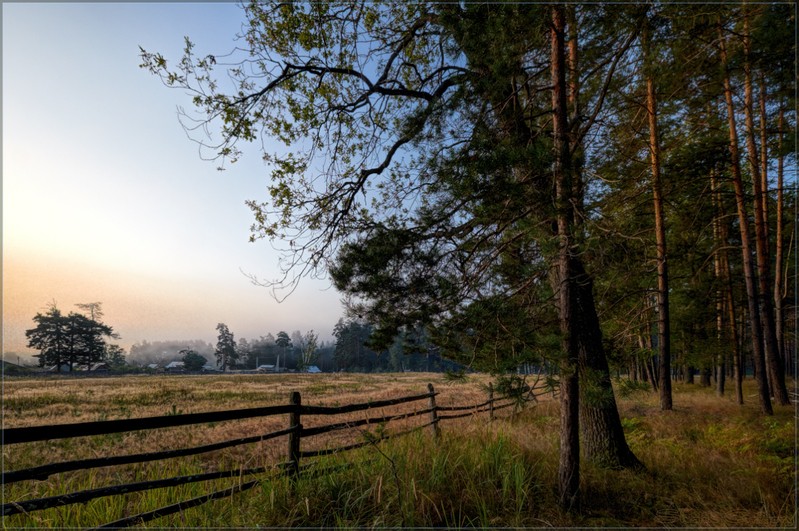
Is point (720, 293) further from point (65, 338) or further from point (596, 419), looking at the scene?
point (65, 338)

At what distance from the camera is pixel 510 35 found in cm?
426

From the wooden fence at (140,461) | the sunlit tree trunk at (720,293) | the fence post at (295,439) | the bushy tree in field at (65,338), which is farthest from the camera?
the bushy tree in field at (65,338)

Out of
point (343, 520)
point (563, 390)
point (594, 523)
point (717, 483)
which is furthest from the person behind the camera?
point (717, 483)

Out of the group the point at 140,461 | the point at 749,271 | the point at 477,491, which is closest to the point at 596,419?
the point at 477,491

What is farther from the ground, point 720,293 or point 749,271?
point 749,271

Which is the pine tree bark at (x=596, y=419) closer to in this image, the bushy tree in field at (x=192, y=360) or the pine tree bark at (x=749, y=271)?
the pine tree bark at (x=749, y=271)

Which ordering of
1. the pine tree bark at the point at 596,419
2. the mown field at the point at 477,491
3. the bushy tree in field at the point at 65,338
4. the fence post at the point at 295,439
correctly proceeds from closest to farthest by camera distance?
the mown field at the point at 477,491 → the fence post at the point at 295,439 → the pine tree bark at the point at 596,419 → the bushy tree in field at the point at 65,338

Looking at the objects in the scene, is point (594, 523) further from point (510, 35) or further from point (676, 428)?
point (676, 428)

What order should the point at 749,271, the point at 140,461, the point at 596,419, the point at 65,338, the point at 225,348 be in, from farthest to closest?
the point at 225,348 → the point at 65,338 → the point at 749,271 → the point at 596,419 → the point at 140,461

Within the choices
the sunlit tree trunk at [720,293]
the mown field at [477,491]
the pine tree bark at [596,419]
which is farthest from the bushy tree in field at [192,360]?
the pine tree bark at [596,419]

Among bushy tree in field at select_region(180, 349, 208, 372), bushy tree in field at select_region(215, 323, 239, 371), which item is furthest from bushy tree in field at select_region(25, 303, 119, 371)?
bushy tree in field at select_region(215, 323, 239, 371)

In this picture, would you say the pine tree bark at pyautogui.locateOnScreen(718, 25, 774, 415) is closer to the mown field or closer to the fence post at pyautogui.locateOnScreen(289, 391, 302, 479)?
the mown field

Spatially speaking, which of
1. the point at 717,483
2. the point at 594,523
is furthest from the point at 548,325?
the point at 717,483

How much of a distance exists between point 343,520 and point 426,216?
3.51 metres
